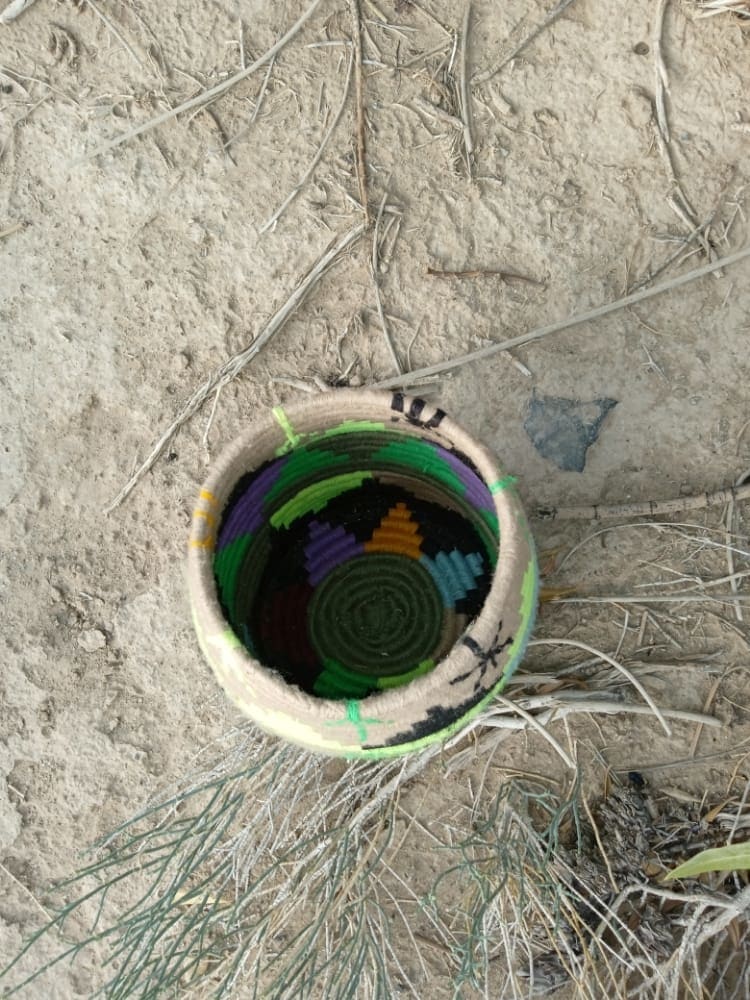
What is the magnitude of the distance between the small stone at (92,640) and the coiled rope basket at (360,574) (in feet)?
0.96

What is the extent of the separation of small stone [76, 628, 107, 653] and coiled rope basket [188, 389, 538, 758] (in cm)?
29

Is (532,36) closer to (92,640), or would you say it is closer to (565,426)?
(565,426)

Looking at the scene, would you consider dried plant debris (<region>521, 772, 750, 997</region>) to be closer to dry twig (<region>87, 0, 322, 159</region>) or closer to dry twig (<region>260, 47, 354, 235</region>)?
dry twig (<region>260, 47, 354, 235</region>)

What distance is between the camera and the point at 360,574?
1.38 metres

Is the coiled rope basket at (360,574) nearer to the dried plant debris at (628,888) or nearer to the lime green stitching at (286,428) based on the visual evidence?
the lime green stitching at (286,428)

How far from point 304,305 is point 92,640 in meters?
0.62

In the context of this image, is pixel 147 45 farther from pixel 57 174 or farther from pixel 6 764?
pixel 6 764

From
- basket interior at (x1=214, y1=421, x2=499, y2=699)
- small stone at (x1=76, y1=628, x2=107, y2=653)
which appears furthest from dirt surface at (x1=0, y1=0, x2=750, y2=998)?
basket interior at (x1=214, y1=421, x2=499, y2=699)

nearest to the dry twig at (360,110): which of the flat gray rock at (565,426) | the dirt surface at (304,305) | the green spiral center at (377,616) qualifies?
the dirt surface at (304,305)

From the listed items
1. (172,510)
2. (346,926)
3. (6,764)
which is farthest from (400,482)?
(6,764)

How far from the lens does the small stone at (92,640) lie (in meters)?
1.45

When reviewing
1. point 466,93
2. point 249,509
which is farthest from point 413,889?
point 466,93

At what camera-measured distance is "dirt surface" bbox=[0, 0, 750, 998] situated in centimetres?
141

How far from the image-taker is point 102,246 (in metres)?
1.54
